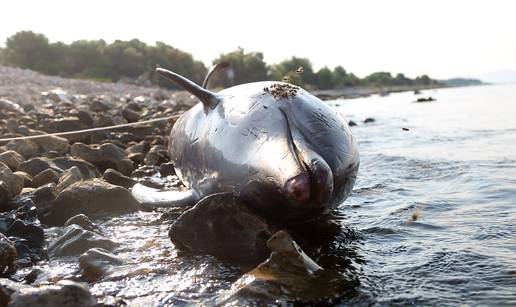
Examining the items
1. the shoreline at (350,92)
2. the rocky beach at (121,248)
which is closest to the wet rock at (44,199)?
the rocky beach at (121,248)

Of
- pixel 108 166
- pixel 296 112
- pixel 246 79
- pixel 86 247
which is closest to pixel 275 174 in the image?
pixel 296 112

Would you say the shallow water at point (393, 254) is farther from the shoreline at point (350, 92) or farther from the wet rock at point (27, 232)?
the shoreline at point (350, 92)

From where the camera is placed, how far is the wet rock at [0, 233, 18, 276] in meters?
3.47

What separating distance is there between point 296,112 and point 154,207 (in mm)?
2055

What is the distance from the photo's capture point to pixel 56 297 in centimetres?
267

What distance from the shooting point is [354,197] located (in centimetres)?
577

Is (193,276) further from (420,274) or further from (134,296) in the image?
(420,274)

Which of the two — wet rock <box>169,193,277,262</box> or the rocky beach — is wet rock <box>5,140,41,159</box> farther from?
wet rock <box>169,193,277,262</box>

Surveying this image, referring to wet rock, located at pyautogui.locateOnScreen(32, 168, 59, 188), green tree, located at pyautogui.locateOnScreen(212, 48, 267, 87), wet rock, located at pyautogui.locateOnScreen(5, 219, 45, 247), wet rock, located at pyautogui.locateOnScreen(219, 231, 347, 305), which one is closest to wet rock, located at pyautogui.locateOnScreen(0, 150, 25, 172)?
wet rock, located at pyautogui.locateOnScreen(32, 168, 59, 188)

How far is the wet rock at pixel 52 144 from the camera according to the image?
8.03 metres

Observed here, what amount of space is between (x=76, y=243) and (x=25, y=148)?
4.29 metres

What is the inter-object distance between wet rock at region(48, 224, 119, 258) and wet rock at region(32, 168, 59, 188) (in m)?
2.01

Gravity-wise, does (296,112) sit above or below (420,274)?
above

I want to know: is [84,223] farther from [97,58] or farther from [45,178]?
[97,58]
